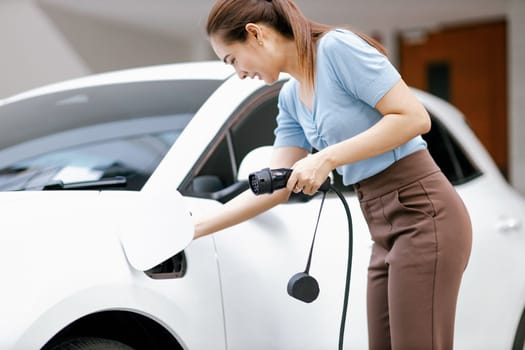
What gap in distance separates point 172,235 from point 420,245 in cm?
59

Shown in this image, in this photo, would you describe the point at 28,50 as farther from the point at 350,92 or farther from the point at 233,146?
the point at 350,92

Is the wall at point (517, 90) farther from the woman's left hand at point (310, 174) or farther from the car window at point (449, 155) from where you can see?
the woman's left hand at point (310, 174)

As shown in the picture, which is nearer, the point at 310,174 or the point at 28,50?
the point at 310,174

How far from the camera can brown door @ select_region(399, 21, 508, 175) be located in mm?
10020

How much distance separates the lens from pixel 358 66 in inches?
69.8

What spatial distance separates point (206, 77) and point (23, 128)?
2.03 ft

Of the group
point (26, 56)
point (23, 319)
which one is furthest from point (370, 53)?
point (26, 56)

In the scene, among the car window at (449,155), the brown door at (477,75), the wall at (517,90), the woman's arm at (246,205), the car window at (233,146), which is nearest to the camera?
the woman's arm at (246,205)

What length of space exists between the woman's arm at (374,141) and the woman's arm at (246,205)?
15.0 inches

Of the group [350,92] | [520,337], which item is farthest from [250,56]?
[520,337]

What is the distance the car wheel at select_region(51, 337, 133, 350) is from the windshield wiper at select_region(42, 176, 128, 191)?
0.45m

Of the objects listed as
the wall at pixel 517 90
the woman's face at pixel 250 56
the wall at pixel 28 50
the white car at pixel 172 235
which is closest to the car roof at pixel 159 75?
the white car at pixel 172 235

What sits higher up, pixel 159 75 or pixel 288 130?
pixel 159 75

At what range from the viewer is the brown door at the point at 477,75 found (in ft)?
32.9
